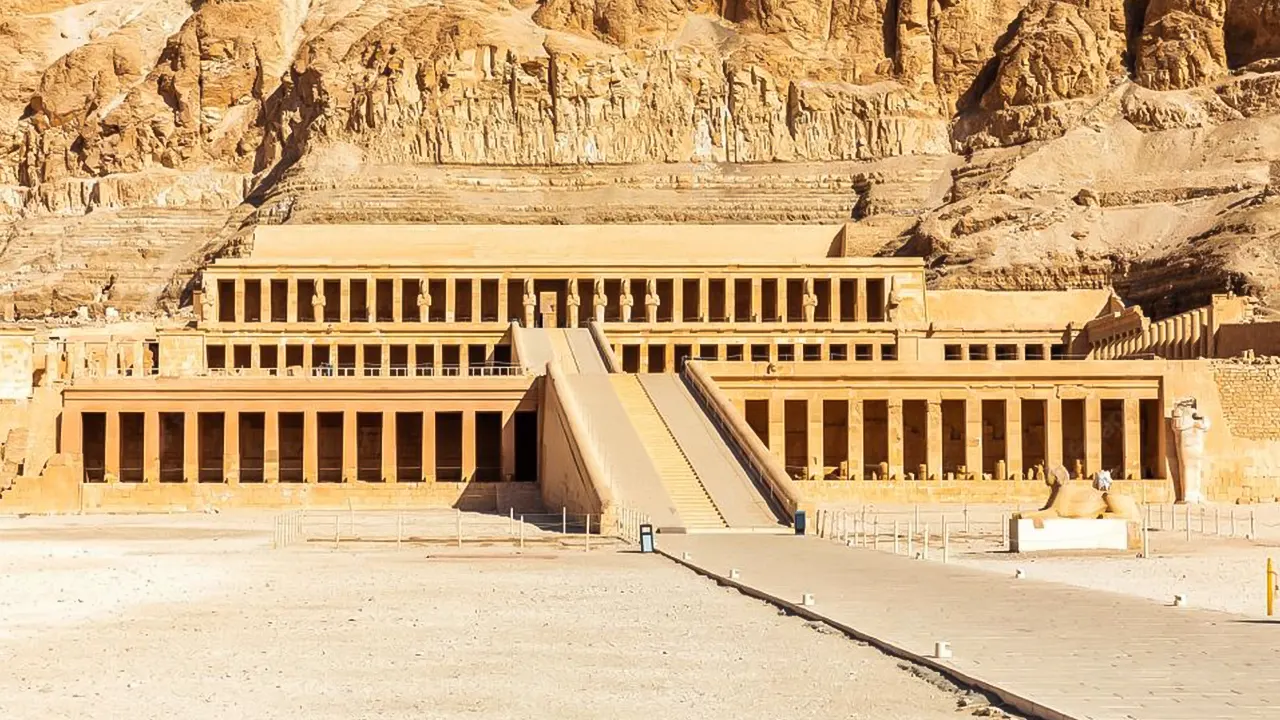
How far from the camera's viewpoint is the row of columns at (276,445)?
196 feet

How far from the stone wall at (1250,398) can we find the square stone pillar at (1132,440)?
2766 millimetres

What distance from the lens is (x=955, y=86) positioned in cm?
13438

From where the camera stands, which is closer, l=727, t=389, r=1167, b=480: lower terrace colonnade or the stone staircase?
the stone staircase

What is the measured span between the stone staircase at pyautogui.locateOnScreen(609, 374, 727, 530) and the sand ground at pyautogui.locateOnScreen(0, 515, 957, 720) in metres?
9.25

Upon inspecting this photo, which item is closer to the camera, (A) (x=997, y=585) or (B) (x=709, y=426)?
(A) (x=997, y=585)

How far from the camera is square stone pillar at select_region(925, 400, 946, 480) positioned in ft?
200

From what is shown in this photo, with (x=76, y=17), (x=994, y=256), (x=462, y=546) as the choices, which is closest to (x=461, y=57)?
(x=994, y=256)

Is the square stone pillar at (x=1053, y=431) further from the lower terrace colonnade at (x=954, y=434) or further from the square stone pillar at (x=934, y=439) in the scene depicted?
the square stone pillar at (x=934, y=439)

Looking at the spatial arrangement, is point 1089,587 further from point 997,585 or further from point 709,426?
point 709,426

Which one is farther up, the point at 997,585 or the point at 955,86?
the point at 955,86

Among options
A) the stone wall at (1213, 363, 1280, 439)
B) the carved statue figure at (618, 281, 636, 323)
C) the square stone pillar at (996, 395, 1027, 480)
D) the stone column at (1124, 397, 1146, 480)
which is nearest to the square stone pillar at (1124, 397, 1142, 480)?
the stone column at (1124, 397, 1146, 480)

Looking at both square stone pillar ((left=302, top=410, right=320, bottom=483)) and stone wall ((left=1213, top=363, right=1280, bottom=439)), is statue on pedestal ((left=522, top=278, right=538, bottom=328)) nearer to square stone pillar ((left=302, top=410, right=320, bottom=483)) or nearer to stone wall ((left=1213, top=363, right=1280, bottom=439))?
square stone pillar ((left=302, top=410, right=320, bottom=483))

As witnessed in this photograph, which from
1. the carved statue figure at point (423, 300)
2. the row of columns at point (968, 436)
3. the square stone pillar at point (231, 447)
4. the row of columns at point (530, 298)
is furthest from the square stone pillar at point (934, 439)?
the carved statue figure at point (423, 300)

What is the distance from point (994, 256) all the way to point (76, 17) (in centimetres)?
10940
